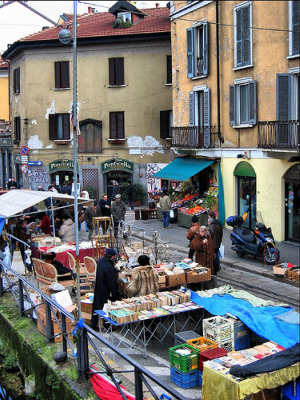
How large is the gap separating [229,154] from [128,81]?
12.8 meters

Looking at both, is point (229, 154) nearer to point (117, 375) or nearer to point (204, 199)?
point (204, 199)

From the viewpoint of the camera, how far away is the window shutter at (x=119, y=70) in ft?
105

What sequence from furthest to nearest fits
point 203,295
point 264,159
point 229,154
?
point 229,154
point 264,159
point 203,295

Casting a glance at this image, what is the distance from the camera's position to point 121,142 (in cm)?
3212

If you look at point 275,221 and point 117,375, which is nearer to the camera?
point 117,375

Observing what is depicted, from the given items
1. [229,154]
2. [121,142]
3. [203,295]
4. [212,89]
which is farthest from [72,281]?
[121,142]

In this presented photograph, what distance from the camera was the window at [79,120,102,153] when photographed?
32.4 metres

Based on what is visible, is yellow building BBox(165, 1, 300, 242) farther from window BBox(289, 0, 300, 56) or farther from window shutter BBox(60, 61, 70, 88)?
window shutter BBox(60, 61, 70, 88)

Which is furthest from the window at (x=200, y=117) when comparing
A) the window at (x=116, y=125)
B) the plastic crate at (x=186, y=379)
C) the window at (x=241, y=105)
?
the plastic crate at (x=186, y=379)

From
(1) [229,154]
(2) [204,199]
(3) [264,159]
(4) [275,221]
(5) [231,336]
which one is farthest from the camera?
(2) [204,199]

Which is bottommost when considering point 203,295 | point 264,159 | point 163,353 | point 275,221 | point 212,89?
point 163,353

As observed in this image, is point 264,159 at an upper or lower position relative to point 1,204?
upper

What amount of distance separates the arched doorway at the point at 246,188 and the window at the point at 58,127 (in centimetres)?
1521

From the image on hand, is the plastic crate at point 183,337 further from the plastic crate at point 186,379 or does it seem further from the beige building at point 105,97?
the beige building at point 105,97
